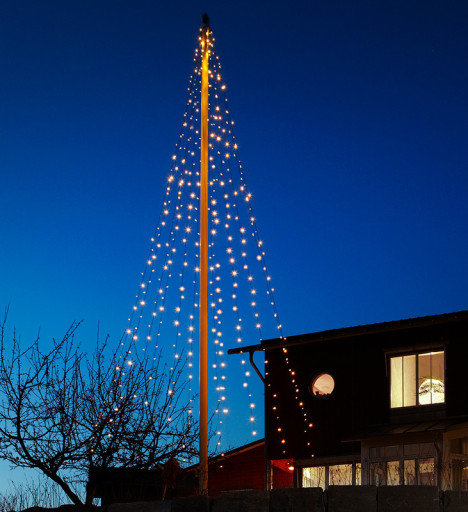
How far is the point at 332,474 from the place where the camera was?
2219 cm

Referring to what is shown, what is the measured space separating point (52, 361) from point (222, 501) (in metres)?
7.25

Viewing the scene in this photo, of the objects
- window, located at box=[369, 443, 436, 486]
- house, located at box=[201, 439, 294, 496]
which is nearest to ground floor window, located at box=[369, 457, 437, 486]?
window, located at box=[369, 443, 436, 486]

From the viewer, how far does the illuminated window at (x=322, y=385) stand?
22.8 m

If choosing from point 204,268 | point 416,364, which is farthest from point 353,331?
point 204,268

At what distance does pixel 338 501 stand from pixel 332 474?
13.9 m

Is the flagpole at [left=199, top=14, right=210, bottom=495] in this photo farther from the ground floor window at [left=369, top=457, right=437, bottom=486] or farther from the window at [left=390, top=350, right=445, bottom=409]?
the window at [left=390, top=350, right=445, bottom=409]

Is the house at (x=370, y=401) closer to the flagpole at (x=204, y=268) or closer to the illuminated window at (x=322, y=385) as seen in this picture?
the illuminated window at (x=322, y=385)

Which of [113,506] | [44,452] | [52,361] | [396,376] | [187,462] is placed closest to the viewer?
[113,506]

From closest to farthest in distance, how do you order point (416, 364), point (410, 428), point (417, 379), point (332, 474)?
point (410, 428), point (417, 379), point (416, 364), point (332, 474)

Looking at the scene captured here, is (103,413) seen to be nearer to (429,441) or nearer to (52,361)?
(52,361)

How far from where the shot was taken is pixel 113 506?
10680 mm

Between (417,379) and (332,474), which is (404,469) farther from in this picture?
(332,474)

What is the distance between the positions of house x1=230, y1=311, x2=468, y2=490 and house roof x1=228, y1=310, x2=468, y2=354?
3 cm

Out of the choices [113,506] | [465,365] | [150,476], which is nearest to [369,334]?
[465,365]
